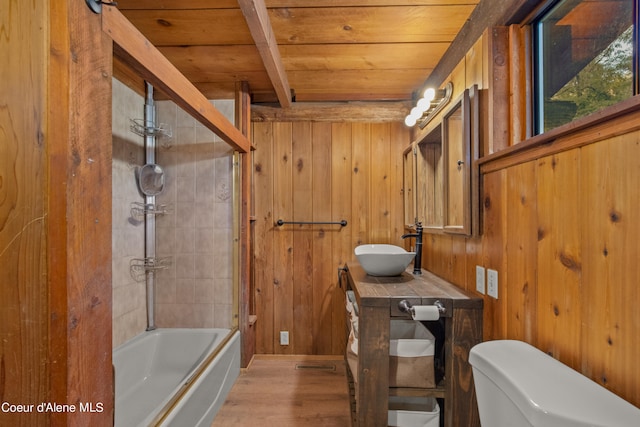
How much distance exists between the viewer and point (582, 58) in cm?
92

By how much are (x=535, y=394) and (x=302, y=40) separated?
1.84 meters

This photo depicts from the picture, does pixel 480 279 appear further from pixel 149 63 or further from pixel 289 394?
pixel 149 63

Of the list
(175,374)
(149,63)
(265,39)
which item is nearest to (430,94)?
(265,39)

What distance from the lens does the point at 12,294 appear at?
2.12 feet

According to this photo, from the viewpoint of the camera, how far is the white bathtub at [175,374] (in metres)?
1.42

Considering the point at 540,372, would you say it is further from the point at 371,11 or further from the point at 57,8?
the point at 371,11

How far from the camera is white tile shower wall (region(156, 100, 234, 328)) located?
86.2 inches

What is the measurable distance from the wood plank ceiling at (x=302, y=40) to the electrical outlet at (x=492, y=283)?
1.28 m

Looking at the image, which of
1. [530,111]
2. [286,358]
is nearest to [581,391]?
[530,111]

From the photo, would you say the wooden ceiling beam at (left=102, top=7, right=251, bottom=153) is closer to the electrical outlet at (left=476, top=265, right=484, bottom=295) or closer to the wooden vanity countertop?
the wooden vanity countertop

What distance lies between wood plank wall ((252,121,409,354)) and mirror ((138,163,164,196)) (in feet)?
2.36

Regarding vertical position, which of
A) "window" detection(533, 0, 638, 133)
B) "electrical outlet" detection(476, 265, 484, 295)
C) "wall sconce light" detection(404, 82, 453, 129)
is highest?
"wall sconce light" detection(404, 82, 453, 129)

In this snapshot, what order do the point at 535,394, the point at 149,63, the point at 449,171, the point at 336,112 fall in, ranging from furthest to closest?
the point at 336,112, the point at 449,171, the point at 149,63, the point at 535,394

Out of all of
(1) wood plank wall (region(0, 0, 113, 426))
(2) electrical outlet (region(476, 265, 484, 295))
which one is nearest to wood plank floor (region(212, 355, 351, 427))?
(2) electrical outlet (region(476, 265, 484, 295))
